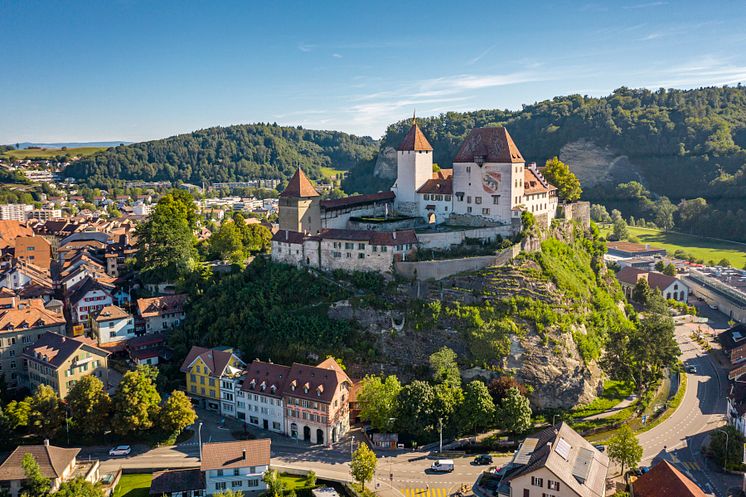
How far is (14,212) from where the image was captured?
5664 inches

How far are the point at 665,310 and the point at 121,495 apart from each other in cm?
6176

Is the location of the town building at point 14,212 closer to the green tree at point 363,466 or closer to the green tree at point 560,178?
the green tree at point 560,178

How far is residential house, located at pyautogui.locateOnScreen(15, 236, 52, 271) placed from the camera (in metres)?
92.9

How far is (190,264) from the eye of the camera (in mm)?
75438

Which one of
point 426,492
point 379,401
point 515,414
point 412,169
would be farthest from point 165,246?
point 426,492

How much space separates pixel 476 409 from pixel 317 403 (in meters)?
12.8

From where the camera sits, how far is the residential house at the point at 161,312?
6806 centimetres

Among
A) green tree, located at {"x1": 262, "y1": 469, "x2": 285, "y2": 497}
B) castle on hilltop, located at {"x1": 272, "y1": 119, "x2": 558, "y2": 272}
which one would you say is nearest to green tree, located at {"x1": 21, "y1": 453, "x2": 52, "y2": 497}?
green tree, located at {"x1": 262, "y1": 469, "x2": 285, "y2": 497}

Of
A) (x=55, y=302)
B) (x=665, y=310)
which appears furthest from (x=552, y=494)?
(x=55, y=302)

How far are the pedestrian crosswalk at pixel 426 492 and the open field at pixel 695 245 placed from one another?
81.2 meters

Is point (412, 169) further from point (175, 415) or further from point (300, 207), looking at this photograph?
point (175, 415)

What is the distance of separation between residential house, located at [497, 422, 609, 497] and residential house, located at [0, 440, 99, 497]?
2953cm

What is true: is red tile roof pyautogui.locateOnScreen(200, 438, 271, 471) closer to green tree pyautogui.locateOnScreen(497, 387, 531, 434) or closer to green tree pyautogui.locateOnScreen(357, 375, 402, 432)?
green tree pyautogui.locateOnScreen(357, 375, 402, 432)

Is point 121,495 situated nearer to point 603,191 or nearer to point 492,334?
point 492,334
